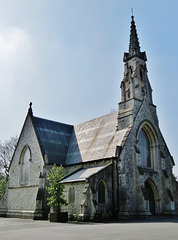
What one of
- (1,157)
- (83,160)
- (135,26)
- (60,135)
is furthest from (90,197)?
(1,157)

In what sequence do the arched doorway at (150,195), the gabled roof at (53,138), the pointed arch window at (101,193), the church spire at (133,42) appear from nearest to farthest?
the pointed arch window at (101,193) → the arched doorway at (150,195) → the gabled roof at (53,138) → the church spire at (133,42)

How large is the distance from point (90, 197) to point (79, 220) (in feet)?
6.81

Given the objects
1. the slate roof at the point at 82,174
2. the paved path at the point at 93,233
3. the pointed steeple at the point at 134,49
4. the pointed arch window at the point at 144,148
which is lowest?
the paved path at the point at 93,233

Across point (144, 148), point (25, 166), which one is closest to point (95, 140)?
point (144, 148)

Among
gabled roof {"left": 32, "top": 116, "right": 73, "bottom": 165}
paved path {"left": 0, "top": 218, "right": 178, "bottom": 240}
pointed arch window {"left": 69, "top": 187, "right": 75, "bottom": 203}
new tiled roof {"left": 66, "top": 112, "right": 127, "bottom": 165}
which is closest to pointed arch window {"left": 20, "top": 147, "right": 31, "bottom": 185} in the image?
gabled roof {"left": 32, "top": 116, "right": 73, "bottom": 165}

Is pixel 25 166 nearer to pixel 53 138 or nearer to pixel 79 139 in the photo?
pixel 53 138

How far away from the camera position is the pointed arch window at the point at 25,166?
30.9 metres

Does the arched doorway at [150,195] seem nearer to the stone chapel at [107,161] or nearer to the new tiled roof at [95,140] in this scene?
the stone chapel at [107,161]

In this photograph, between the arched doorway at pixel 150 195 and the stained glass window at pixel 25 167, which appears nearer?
the arched doorway at pixel 150 195

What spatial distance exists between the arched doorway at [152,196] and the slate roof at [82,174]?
22.1ft

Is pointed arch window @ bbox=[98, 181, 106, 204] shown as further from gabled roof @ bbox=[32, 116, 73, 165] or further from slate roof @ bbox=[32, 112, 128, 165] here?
gabled roof @ bbox=[32, 116, 73, 165]

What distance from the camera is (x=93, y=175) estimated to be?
74.9 feet

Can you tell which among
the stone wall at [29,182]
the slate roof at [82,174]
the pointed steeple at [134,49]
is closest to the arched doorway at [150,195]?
the slate roof at [82,174]

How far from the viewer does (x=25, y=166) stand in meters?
31.7
